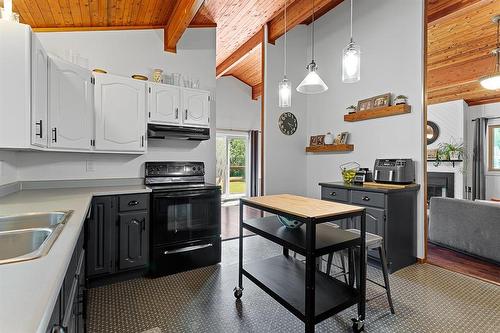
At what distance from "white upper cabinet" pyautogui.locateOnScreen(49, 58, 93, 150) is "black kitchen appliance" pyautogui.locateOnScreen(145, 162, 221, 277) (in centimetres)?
81

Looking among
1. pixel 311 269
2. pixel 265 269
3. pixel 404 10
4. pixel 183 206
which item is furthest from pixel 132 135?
pixel 404 10

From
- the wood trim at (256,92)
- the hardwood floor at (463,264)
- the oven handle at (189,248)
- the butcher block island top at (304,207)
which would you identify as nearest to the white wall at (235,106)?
the wood trim at (256,92)

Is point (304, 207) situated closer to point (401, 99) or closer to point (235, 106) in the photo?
point (401, 99)

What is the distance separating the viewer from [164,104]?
312cm

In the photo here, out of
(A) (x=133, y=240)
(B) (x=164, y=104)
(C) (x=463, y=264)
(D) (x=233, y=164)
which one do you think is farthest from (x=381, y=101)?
(D) (x=233, y=164)

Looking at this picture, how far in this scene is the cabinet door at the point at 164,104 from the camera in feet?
10.0

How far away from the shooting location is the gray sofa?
115 inches

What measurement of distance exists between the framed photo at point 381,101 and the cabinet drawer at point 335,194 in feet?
4.07

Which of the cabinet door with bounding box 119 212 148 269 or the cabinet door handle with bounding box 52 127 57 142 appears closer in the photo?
the cabinet door handle with bounding box 52 127 57 142

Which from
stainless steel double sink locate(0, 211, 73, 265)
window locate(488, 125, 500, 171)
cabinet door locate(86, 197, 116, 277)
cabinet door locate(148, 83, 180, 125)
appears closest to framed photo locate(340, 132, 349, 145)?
cabinet door locate(148, 83, 180, 125)

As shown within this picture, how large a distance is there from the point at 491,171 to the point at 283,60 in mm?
5719

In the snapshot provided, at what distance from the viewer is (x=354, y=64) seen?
2088 mm

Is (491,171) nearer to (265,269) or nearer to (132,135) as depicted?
(265,269)

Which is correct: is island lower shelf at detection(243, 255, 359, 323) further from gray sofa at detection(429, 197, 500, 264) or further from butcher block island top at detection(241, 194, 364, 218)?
gray sofa at detection(429, 197, 500, 264)
